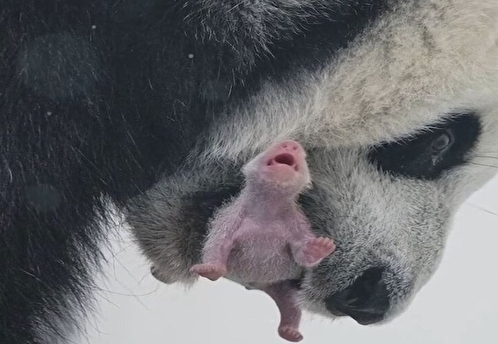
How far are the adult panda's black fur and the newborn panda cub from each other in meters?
0.10

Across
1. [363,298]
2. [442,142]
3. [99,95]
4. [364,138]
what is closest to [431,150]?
[442,142]

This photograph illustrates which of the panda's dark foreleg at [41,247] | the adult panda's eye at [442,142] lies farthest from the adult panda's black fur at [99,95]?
the adult panda's eye at [442,142]

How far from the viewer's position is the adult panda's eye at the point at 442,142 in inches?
52.2

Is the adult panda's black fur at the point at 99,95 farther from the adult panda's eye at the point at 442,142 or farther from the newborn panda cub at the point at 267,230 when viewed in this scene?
the adult panda's eye at the point at 442,142

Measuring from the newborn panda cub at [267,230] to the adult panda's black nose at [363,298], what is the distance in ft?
0.31

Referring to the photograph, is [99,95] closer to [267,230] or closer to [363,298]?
[267,230]

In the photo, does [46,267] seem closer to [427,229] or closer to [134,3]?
[134,3]

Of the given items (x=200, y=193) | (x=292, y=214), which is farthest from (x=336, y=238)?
(x=200, y=193)

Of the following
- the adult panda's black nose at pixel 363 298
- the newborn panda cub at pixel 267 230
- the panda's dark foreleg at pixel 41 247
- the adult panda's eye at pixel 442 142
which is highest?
the panda's dark foreleg at pixel 41 247

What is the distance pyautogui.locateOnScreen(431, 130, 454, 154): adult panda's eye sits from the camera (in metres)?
1.33

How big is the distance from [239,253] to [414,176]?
12.0 inches

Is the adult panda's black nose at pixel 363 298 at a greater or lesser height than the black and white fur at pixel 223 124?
lesser

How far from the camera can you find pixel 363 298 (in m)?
1.33

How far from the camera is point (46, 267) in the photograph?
1.18 m
